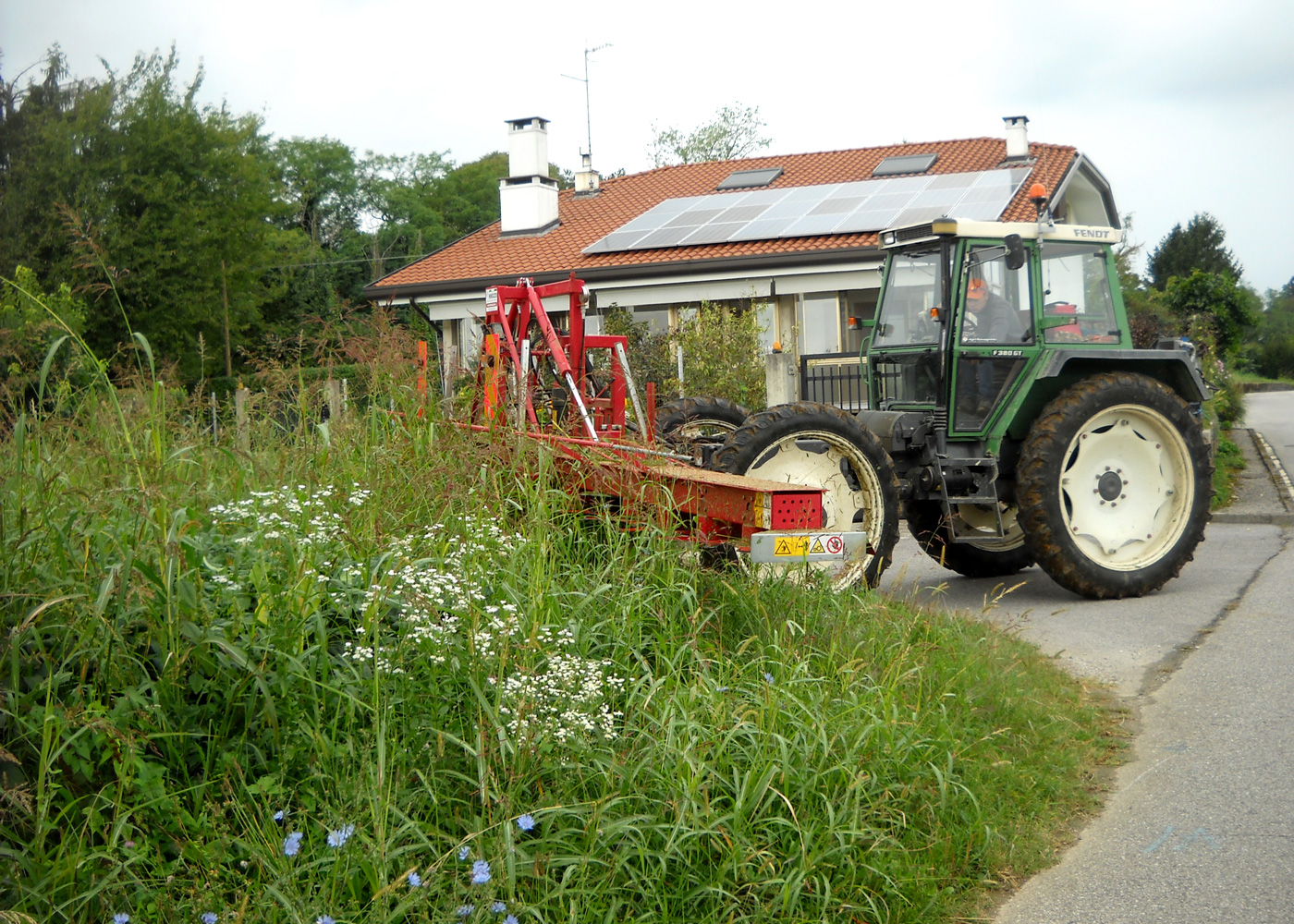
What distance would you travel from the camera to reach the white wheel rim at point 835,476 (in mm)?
6668

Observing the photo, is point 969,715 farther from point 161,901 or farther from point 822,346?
point 822,346

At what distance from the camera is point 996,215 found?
15.9m

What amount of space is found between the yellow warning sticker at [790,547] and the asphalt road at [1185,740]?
78 cm

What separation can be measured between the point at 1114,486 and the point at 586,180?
20.6 metres

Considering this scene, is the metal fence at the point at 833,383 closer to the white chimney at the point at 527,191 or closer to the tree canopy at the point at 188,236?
the tree canopy at the point at 188,236

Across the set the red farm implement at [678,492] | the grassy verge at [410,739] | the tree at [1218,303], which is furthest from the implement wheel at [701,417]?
the tree at [1218,303]

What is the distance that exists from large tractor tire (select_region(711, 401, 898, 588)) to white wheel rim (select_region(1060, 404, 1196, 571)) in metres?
1.46

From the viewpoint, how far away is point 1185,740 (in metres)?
4.52

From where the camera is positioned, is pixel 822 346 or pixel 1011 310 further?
pixel 822 346

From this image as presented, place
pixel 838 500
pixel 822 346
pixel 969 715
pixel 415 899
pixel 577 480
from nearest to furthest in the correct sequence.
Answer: pixel 415 899 → pixel 969 715 → pixel 577 480 → pixel 838 500 → pixel 822 346

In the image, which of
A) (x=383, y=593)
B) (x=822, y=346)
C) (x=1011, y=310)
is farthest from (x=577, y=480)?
(x=822, y=346)

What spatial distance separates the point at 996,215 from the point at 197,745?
15.0m

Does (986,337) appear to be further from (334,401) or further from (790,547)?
(334,401)

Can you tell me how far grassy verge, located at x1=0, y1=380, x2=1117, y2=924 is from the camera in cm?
273
